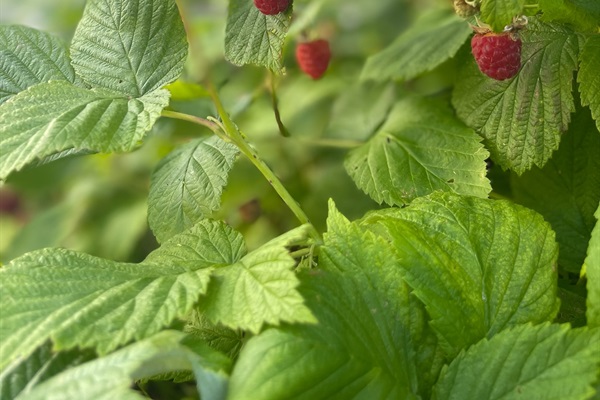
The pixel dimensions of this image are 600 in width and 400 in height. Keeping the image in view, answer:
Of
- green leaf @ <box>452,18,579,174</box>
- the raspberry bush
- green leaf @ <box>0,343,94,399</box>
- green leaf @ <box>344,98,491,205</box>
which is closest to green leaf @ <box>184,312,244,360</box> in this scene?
the raspberry bush

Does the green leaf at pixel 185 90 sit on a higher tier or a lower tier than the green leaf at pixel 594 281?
higher

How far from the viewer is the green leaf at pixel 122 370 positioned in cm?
55

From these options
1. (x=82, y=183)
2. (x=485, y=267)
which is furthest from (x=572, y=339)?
(x=82, y=183)

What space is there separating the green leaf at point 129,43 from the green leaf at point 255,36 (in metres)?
0.06

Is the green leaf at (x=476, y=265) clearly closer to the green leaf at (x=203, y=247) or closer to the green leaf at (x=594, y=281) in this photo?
the green leaf at (x=594, y=281)

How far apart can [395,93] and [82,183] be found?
34.5 inches

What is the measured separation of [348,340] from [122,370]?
0.64 feet

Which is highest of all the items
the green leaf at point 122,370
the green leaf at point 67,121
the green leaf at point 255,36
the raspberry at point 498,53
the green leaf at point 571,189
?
the green leaf at point 67,121

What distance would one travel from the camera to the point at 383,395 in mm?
628

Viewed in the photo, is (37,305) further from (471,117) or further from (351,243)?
(471,117)

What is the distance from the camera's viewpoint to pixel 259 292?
2.10 ft

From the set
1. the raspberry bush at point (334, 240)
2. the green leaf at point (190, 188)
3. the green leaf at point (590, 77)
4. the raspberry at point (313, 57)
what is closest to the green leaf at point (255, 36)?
the raspberry bush at point (334, 240)

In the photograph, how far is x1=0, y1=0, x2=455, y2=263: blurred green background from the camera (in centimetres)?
125

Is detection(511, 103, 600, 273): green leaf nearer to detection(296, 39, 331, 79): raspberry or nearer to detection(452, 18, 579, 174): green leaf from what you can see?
detection(452, 18, 579, 174): green leaf
